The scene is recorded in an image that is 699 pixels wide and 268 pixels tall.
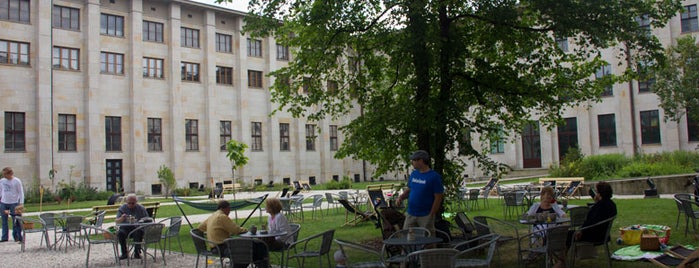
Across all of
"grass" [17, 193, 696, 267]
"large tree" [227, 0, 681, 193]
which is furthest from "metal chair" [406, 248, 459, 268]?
"large tree" [227, 0, 681, 193]

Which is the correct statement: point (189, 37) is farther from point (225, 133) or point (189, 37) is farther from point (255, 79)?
point (225, 133)

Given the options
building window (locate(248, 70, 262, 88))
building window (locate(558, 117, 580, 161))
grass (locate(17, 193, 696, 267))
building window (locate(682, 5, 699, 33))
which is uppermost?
Answer: building window (locate(682, 5, 699, 33))

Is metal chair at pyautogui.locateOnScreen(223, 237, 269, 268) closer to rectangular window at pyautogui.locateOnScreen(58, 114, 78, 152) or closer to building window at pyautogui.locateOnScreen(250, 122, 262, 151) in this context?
rectangular window at pyautogui.locateOnScreen(58, 114, 78, 152)

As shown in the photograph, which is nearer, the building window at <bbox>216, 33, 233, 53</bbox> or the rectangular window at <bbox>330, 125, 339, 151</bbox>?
the building window at <bbox>216, 33, 233, 53</bbox>

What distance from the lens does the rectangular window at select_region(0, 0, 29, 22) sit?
33031mm

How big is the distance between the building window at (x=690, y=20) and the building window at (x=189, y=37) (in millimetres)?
32865

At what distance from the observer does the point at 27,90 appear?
3341cm

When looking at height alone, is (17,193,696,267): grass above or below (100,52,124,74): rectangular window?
below

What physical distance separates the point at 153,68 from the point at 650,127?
33496mm

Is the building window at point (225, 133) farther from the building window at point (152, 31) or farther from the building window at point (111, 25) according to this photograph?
the building window at point (111, 25)

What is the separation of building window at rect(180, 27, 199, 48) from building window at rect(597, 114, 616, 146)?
1149 inches

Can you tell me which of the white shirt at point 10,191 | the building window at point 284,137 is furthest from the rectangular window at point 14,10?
the white shirt at point 10,191

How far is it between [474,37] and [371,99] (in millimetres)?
2366

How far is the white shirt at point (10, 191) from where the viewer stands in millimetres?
13734
